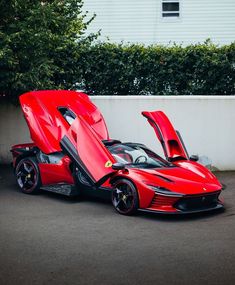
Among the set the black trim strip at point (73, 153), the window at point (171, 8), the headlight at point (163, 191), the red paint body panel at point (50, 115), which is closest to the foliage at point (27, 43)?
the red paint body panel at point (50, 115)

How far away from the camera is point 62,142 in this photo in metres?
11.5

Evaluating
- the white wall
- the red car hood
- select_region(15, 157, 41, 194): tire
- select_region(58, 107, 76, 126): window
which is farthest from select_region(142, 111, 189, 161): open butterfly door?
the white wall

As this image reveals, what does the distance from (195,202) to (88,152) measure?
214 centimetres

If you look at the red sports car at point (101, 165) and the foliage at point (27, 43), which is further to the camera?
the foliage at point (27, 43)

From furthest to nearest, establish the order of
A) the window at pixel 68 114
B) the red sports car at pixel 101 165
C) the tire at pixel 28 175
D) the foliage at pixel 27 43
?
the foliage at pixel 27 43, the window at pixel 68 114, the tire at pixel 28 175, the red sports car at pixel 101 165

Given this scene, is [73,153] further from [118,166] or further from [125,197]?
[125,197]

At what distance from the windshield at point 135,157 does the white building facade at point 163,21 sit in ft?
38.3

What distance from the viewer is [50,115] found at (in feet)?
41.3

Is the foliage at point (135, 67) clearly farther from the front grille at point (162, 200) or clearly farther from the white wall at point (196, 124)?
the front grille at point (162, 200)

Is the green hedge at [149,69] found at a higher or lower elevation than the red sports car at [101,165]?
higher

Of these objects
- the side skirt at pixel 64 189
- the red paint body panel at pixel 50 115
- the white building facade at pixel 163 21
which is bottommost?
the side skirt at pixel 64 189

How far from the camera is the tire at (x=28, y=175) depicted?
12.3m

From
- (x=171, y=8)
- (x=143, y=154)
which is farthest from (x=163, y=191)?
(x=171, y=8)

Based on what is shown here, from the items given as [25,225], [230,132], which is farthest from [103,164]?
[230,132]
